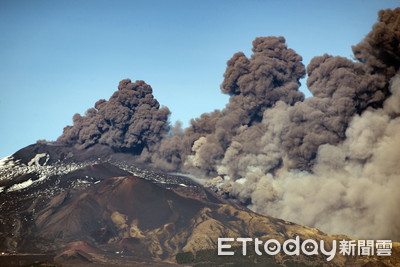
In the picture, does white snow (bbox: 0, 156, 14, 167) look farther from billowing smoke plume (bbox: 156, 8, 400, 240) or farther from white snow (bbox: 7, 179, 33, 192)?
billowing smoke plume (bbox: 156, 8, 400, 240)

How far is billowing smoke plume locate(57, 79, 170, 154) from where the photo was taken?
93656 millimetres

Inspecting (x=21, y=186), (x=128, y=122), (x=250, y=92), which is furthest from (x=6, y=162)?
(x=250, y=92)

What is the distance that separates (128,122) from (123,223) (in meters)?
34.1

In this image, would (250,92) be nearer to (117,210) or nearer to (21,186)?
(117,210)

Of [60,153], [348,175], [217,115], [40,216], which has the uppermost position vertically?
[217,115]

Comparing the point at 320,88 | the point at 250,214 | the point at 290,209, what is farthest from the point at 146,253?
the point at 320,88

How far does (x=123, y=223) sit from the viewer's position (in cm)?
6362

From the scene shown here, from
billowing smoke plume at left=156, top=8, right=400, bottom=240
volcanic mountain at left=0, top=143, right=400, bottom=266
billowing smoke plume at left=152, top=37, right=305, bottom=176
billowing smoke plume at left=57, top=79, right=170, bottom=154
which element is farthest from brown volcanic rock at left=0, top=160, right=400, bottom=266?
billowing smoke plume at left=57, top=79, right=170, bottom=154

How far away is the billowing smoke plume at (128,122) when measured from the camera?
9366 centimetres

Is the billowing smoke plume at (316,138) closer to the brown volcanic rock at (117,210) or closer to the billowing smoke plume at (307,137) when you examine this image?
the billowing smoke plume at (307,137)

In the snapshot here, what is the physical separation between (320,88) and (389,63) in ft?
32.6

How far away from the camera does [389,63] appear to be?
69625 millimetres

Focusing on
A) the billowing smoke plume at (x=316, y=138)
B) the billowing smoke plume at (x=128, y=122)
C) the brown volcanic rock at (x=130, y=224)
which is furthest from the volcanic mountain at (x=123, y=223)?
the billowing smoke plume at (x=128, y=122)

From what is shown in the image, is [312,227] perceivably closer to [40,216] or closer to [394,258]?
[394,258]
